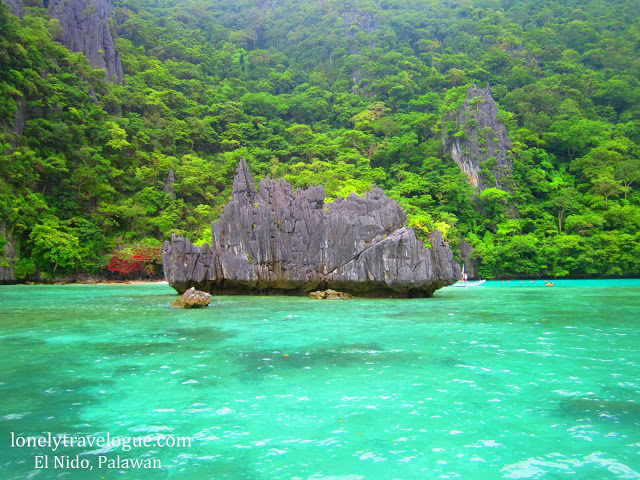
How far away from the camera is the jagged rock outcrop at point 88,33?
61.5 m

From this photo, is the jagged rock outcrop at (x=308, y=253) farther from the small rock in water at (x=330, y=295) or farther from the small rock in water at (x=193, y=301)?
the small rock in water at (x=193, y=301)

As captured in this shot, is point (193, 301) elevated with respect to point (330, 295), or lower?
elevated

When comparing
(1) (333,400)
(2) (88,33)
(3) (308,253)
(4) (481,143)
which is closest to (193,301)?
(3) (308,253)

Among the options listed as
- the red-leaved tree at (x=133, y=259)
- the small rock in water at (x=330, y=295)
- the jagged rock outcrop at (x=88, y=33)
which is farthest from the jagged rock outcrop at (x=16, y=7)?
the small rock in water at (x=330, y=295)

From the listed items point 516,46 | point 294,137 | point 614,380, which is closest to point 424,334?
point 614,380

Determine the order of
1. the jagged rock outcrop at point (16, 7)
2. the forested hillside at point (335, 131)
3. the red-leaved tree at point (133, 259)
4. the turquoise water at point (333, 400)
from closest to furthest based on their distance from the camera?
the turquoise water at point (333, 400) → the red-leaved tree at point (133, 259) → the forested hillside at point (335, 131) → the jagged rock outcrop at point (16, 7)

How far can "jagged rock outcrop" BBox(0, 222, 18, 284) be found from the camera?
37.7 metres

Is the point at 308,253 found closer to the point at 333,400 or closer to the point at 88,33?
the point at 333,400

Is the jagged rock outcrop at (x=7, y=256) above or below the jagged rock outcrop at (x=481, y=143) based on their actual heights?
below

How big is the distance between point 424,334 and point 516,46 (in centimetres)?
8941

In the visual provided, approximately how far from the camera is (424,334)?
41.1ft

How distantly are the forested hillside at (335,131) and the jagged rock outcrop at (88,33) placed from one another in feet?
7.83

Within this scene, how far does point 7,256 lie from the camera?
127 feet

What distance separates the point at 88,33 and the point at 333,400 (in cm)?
7573
